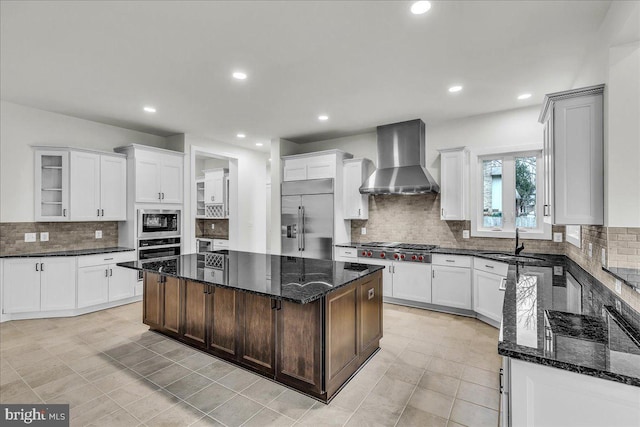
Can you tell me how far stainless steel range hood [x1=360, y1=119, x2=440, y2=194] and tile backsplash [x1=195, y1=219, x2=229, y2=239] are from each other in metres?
3.74

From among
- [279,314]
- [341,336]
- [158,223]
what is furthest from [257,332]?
[158,223]

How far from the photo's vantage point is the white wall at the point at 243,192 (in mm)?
5949

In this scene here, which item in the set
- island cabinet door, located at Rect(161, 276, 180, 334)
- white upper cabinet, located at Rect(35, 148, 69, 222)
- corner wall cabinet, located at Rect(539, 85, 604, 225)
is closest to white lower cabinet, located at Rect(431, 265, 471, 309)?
corner wall cabinet, located at Rect(539, 85, 604, 225)

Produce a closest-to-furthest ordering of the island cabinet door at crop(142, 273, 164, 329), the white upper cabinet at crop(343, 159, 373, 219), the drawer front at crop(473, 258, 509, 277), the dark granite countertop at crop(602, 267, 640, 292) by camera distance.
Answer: the dark granite countertop at crop(602, 267, 640, 292)
the island cabinet door at crop(142, 273, 164, 329)
the drawer front at crop(473, 258, 509, 277)
the white upper cabinet at crop(343, 159, 373, 219)

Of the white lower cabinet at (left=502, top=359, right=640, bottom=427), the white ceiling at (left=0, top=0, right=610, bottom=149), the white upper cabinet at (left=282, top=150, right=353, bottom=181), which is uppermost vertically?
the white ceiling at (left=0, top=0, right=610, bottom=149)

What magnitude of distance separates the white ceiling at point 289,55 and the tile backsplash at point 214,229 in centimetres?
331

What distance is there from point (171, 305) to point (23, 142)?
3295 mm

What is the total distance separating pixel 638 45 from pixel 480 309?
309 centimetres

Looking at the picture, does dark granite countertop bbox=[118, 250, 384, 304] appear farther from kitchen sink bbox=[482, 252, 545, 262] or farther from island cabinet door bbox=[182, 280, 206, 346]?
kitchen sink bbox=[482, 252, 545, 262]

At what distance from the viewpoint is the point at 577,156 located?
241 cm

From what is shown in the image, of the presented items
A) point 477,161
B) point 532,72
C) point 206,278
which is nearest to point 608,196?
point 532,72

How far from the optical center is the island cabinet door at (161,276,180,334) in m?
3.28

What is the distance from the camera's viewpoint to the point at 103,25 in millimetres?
2451

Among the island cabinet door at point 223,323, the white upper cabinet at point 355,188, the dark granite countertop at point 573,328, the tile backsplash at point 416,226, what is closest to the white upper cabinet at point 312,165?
the white upper cabinet at point 355,188
